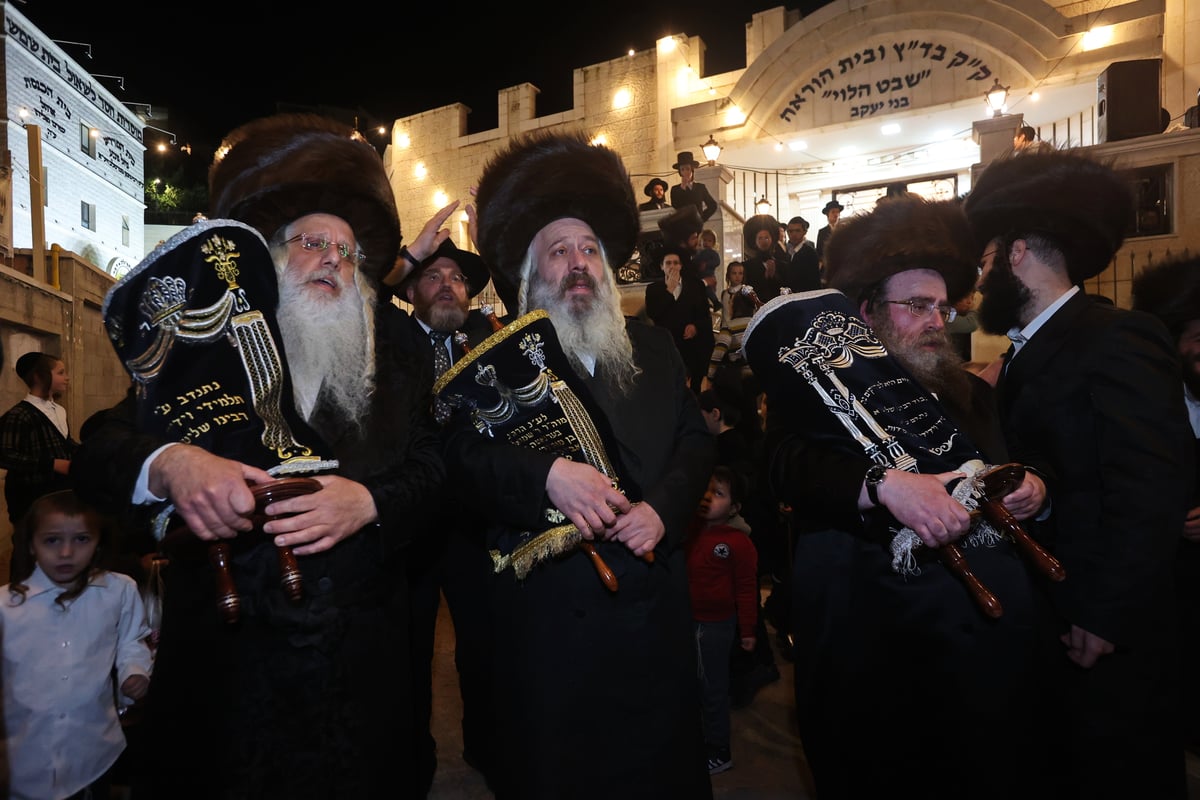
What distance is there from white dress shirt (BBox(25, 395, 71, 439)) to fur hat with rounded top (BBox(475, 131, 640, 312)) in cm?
429

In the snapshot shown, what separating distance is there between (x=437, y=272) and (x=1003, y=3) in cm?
1406

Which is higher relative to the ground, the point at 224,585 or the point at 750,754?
the point at 224,585

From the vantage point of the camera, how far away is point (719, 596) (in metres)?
3.99

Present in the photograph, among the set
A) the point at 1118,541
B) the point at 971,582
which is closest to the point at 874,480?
the point at 971,582

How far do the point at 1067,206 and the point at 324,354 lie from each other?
274cm

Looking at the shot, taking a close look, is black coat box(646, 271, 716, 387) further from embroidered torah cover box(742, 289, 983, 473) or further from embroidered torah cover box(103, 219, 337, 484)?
embroidered torah cover box(103, 219, 337, 484)

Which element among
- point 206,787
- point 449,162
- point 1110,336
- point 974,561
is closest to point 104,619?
point 206,787

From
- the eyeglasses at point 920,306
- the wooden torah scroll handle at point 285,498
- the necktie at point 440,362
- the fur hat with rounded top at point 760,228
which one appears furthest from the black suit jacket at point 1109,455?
the fur hat with rounded top at point 760,228

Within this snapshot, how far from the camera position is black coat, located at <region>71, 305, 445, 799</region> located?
188 cm

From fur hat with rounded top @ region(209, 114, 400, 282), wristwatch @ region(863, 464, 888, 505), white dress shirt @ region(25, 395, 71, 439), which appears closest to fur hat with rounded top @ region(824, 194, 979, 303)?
wristwatch @ region(863, 464, 888, 505)

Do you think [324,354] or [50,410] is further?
[50,410]

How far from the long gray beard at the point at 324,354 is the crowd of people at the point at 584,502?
1 centimetres

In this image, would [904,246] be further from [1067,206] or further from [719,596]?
[719,596]

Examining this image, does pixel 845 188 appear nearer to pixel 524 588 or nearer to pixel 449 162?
pixel 449 162
